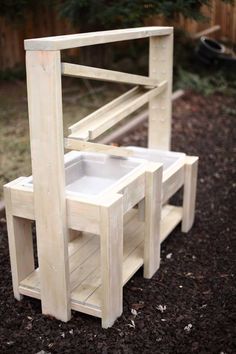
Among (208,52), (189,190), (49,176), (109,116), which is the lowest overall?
(189,190)

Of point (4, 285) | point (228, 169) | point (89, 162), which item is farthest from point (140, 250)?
point (228, 169)

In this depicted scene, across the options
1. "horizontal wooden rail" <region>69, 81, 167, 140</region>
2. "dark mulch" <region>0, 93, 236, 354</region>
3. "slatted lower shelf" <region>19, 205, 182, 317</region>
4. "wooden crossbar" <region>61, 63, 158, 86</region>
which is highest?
"wooden crossbar" <region>61, 63, 158, 86</region>

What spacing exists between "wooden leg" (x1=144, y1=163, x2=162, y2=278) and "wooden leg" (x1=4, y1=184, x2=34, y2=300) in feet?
2.23

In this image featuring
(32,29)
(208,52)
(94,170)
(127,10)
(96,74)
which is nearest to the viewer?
(96,74)

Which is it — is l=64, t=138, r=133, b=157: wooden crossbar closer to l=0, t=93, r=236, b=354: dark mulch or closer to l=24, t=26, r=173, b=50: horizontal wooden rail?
l=24, t=26, r=173, b=50: horizontal wooden rail

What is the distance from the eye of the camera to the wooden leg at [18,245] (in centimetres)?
233

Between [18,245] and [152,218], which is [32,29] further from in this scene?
[18,245]

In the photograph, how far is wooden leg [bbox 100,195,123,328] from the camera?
210 cm

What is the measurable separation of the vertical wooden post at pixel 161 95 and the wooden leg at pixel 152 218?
788 millimetres

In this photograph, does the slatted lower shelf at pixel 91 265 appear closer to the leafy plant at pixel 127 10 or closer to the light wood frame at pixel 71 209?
the light wood frame at pixel 71 209

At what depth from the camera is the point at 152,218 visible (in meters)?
2.65

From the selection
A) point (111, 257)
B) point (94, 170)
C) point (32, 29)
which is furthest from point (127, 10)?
point (111, 257)

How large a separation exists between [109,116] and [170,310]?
1.11 m

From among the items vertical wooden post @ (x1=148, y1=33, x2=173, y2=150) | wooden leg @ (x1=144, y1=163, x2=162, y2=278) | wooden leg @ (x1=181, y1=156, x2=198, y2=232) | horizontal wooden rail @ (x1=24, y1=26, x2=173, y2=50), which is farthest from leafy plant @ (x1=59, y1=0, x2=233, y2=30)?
wooden leg @ (x1=144, y1=163, x2=162, y2=278)
